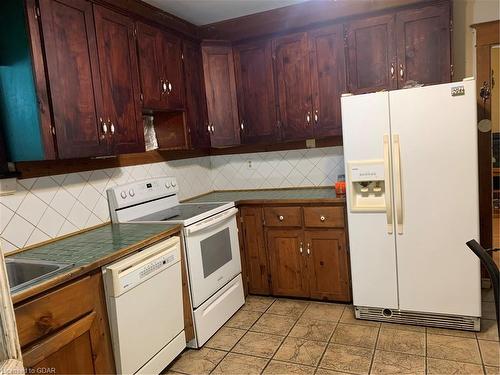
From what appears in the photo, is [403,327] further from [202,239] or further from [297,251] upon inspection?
[202,239]

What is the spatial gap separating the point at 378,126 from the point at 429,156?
365mm

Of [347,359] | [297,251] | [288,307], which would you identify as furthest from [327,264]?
[347,359]

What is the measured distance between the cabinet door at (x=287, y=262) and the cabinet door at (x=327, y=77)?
88cm

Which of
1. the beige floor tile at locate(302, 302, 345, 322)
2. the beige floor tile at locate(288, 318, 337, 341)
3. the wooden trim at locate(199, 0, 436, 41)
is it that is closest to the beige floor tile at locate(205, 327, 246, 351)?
the beige floor tile at locate(288, 318, 337, 341)

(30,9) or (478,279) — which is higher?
(30,9)

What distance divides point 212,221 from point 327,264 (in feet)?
3.23

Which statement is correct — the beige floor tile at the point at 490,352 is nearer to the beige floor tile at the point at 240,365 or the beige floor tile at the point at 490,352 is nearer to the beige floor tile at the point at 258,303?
the beige floor tile at the point at 240,365

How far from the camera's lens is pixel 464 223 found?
2350 mm

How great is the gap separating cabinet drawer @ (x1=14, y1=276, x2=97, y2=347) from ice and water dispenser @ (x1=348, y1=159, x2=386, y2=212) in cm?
172

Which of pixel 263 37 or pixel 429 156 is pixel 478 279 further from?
pixel 263 37

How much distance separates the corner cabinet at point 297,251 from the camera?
9.45 feet

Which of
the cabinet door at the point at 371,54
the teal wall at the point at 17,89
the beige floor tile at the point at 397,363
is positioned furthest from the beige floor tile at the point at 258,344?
the cabinet door at the point at 371,54

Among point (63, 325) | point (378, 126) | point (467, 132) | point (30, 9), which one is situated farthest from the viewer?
point (378, 126)

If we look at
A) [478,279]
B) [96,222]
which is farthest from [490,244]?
[96,222]
